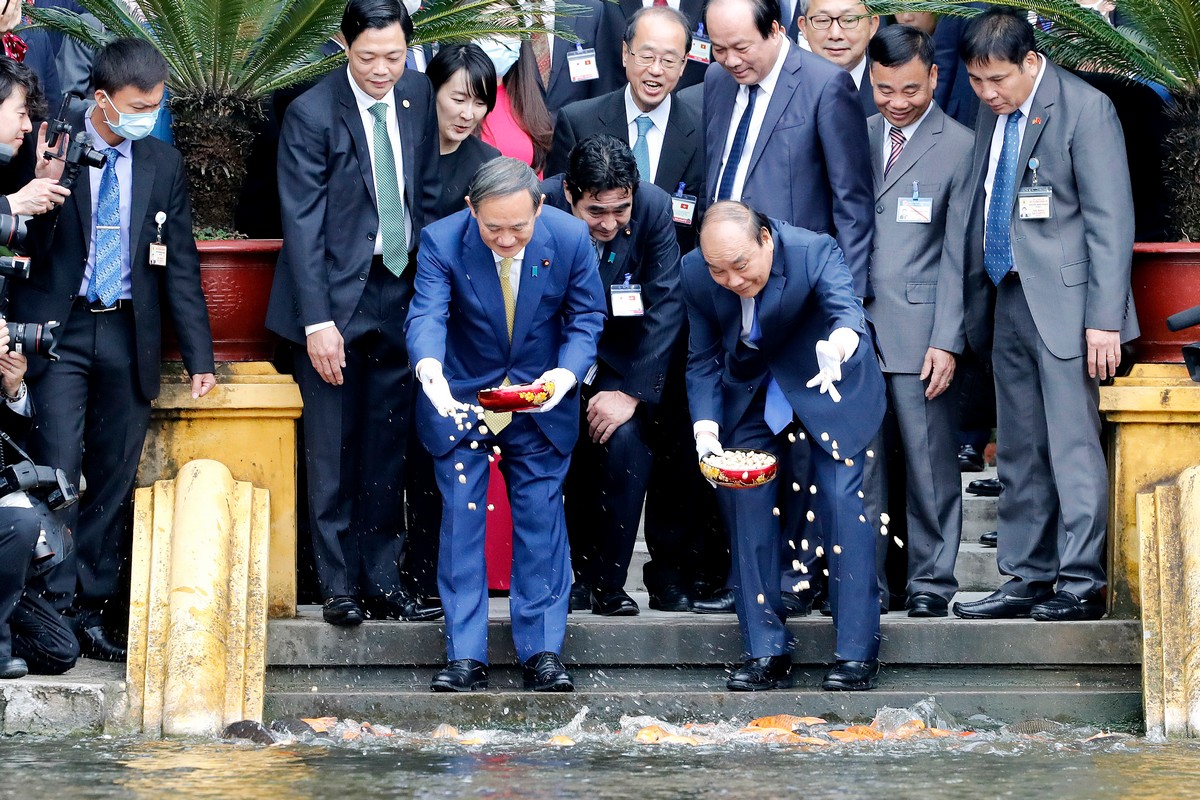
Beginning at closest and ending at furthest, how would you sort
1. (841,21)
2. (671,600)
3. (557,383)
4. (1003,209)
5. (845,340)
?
1. (845,340)
2. (557,383)
3. (1003,209)
4. (671,600)
5. (841,21)

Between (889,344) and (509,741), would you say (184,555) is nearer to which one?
(509,741)

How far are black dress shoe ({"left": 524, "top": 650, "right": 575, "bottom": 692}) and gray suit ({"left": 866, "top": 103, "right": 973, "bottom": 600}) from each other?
1477 mm

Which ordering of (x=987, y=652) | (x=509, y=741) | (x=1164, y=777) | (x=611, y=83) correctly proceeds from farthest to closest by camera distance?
1. (x=611, y=83)
2. (x=987, y=652)
3. (x=509, y=741)
4. (x=1164, y=777)

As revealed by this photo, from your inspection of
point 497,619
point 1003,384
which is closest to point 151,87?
point 497,619

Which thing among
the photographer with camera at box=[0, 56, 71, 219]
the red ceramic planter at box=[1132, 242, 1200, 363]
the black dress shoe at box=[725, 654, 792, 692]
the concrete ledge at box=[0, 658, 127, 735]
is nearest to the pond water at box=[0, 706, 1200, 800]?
the concrete ledge at box=[0, 658, 127, 735]

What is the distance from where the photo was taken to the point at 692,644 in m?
7.27

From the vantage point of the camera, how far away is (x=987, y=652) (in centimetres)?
725

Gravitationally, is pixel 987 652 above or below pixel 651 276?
below

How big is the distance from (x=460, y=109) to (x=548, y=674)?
2.26 m

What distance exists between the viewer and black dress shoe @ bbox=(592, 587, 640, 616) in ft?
24.8

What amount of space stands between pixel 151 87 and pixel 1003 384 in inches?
136

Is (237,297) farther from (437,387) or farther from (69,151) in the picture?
(437,387)

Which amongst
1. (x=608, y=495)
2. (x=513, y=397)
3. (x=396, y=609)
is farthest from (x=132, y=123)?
(x=608, y=495)

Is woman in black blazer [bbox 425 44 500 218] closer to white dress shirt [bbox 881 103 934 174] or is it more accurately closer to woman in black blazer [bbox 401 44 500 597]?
woman in black blazer [bbox 401 44 500 597]
